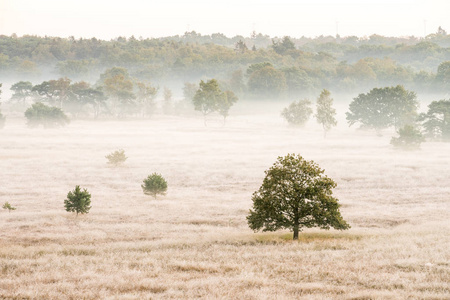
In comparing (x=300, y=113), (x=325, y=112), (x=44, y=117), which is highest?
(x=300, y=113)

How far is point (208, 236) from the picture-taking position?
20.9 m

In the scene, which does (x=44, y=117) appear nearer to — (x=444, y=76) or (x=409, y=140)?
(x=409, y=140)

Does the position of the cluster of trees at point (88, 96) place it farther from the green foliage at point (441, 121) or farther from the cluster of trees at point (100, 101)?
the green foliage at point (441, 121)

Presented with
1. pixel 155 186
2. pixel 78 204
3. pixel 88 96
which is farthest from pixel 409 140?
pixel 88 96

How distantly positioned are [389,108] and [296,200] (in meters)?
83.2

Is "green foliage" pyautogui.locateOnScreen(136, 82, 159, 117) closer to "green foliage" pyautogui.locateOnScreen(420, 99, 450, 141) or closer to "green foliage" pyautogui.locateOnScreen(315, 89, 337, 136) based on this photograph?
"green foliage" pyautogui.locateOnScreen(315, 89, 337, 136)

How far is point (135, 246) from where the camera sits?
1855cm

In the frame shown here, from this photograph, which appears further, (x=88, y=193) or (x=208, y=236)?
(x=88, y=193)

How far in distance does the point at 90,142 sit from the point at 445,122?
61.6m

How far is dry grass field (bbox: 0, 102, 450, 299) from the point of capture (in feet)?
42.0

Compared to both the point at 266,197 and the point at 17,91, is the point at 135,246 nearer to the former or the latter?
the point at 266,197

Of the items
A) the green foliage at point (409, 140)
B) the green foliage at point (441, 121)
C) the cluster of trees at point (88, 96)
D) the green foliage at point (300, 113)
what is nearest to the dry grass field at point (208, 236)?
the green foliage at point (409, 140)

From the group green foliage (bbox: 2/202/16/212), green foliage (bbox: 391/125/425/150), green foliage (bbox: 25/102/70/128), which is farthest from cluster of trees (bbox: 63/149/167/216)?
green foliage (bbox: 25/102/70/128)

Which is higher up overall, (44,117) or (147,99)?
(147,99)
